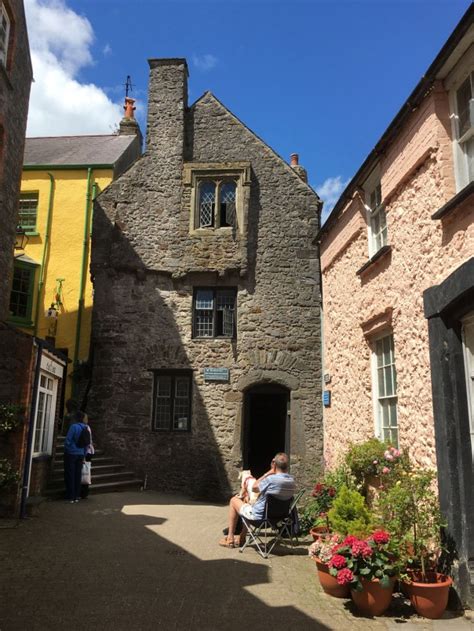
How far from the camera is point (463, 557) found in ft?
16.1

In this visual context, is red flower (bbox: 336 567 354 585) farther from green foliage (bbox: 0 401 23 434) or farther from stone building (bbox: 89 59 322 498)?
stone building (bbox: 89 59 322 498)

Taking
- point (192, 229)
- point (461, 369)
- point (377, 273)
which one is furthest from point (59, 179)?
point (461, 369)

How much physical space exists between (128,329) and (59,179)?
24.0ft

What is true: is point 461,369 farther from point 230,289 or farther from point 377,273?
point 230,289

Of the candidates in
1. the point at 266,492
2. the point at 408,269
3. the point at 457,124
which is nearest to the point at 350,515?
the point at 266,492

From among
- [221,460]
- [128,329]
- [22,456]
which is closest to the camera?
[22,456]

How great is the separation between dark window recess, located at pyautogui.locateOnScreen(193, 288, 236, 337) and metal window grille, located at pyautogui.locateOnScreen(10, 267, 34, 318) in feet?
21.4

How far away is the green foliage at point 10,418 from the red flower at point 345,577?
582cm

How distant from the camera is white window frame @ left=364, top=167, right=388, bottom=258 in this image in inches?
315

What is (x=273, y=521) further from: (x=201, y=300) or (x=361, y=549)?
(x=201, y=300)

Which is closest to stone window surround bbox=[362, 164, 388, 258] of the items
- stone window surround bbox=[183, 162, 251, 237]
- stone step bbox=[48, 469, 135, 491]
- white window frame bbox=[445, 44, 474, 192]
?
white window frame bbox=[445, 44, 474, 192]

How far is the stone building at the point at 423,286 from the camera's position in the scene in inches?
206

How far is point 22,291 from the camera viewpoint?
16.5m

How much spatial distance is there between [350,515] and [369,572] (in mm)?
913
